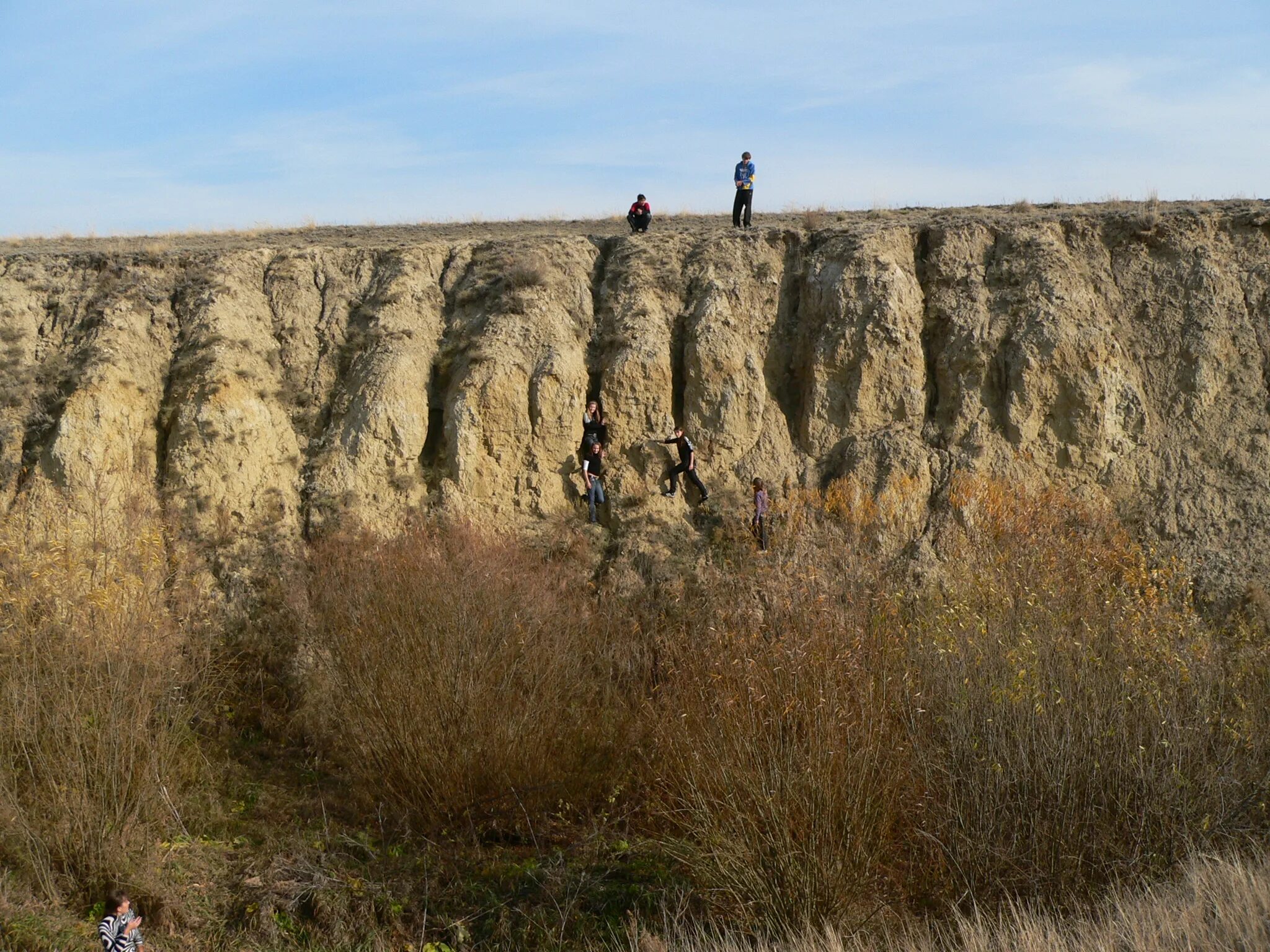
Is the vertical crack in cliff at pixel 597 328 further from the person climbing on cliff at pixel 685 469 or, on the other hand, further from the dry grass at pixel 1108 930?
the dry grass at pixel 1108 930

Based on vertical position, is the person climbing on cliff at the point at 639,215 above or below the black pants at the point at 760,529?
above

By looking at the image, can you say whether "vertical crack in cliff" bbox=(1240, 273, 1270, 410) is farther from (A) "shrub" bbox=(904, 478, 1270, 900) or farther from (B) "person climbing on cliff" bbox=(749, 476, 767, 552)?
(A) "shrub" bbox=(904, 478, 1270, 900)

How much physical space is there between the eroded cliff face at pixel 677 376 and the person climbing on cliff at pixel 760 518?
106cm

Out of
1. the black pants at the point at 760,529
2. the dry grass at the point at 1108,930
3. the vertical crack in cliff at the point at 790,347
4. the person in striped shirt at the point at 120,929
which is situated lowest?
the person in striped shirt at the point at 120,929

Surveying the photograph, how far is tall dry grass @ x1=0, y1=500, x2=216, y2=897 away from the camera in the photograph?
13.1 m

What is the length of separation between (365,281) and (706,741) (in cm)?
1538

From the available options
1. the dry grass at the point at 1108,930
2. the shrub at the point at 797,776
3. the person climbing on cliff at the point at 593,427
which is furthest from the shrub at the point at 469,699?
the person climbing on cliff at the point at 593,427

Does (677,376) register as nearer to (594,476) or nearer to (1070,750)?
(594,476)

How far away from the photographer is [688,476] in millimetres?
20609

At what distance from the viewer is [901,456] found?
20328mm

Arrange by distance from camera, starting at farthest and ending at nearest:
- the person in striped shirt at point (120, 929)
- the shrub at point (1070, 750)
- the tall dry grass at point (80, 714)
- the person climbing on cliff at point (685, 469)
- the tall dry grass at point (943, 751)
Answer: the person climbing on cliff at point (685, 469) < the tall dry grass at point (80, 714) < the shrub at point (1070, 750) < the tall dry grass at point (943, 751) < the person in striped shirt at point (120, 929)

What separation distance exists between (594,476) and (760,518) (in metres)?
3.21

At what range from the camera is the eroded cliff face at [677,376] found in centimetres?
2017

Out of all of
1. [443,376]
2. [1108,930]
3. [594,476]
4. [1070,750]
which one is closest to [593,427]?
[594,476]
